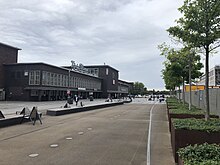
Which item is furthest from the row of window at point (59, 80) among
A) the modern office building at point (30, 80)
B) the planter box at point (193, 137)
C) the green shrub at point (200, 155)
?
the green shrub at point (200, 155)

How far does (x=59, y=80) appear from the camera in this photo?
59375mm

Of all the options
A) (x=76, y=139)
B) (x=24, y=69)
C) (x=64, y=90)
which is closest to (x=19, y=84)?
(x=24, y=69)

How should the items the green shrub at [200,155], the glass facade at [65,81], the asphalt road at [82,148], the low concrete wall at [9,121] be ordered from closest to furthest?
the green shrub at [200,155], the asphalt road at [82,148], the low concrete wall at [9,121], the glass facade at [65,81]

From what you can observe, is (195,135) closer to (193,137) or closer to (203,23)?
(193,137)

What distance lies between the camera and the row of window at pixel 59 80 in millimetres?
51688

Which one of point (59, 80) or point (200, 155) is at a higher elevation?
point (59, 80)

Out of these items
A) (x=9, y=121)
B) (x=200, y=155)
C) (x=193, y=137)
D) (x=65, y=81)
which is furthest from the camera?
(x=65, y=81)

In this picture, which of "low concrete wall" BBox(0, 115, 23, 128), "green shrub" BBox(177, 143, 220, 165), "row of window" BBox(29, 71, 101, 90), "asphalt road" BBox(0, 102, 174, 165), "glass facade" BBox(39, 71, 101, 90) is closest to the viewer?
"green shrub" BBox(177, 143, 220, 165)

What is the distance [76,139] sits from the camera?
29.2 ft

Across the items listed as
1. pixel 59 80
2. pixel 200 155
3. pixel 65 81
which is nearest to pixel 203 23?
pixel 200 155

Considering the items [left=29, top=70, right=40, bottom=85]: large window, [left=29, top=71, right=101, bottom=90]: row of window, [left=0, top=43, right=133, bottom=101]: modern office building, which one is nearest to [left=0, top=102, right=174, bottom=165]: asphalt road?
[left=0, top=43, right=133, bottom=101]: modern office building

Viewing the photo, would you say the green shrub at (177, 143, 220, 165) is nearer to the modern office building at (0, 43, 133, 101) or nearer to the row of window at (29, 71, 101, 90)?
the modern office building at (0, 43, 133, 101)

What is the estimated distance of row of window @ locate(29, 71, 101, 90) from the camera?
51.7 m

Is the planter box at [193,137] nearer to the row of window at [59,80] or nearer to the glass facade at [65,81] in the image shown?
the row of window at [59,80]
